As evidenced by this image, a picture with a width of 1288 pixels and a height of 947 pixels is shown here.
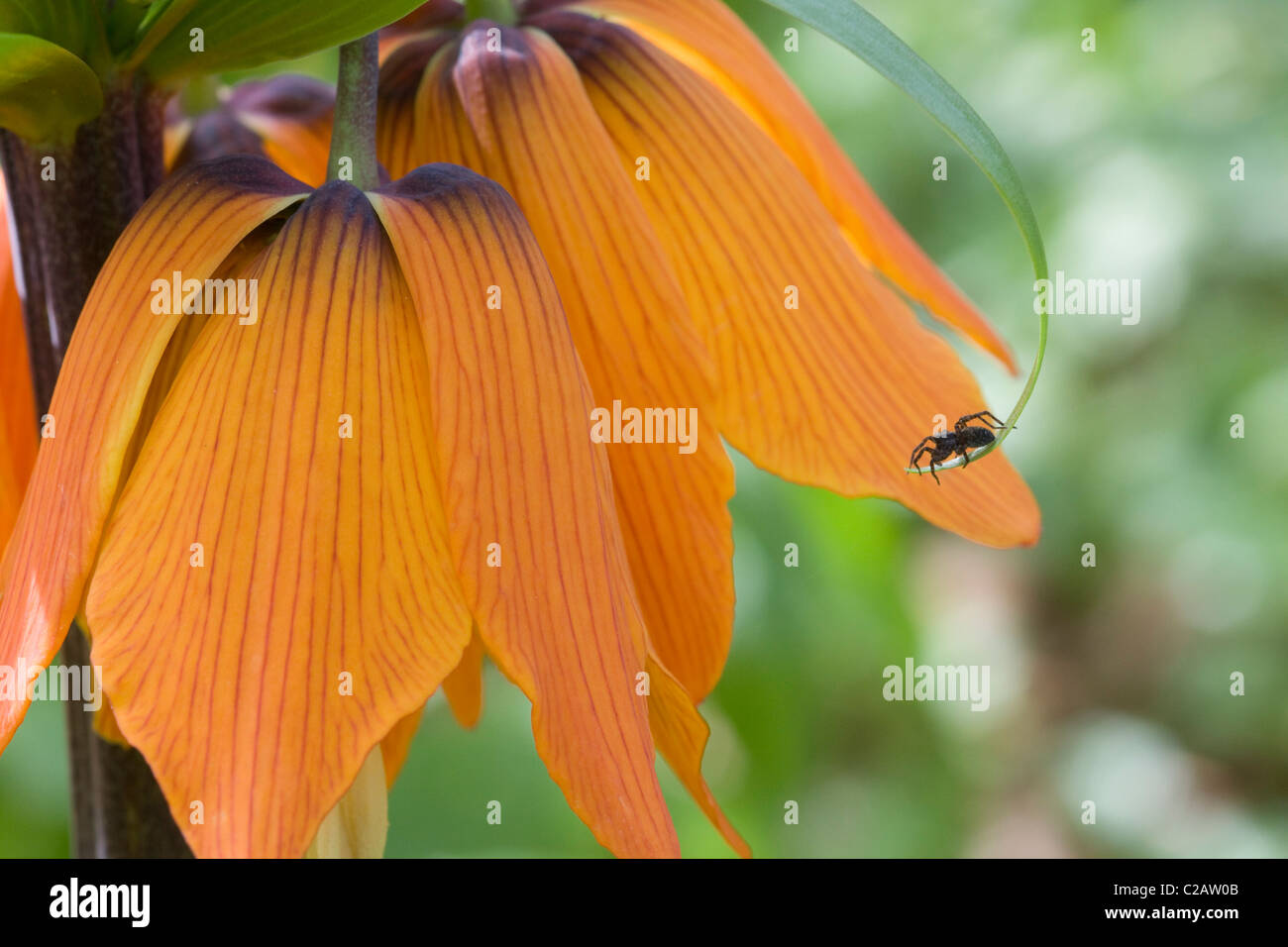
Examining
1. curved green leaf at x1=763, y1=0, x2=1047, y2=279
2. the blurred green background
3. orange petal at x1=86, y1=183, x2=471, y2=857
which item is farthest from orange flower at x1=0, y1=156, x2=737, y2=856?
the blurred green background

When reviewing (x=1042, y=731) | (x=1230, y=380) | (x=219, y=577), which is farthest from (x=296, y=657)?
(x=1042, y=731)

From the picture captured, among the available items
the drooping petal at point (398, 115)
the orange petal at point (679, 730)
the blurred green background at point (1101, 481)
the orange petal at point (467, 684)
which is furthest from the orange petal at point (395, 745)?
the blurred green background at point (1101, 481)

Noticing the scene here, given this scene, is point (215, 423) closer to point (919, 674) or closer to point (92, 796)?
point (92, 796)

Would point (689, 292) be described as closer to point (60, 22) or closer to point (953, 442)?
point (953, 442)

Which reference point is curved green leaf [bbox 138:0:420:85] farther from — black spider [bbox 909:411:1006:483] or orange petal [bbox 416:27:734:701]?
black spider [bbox 909:411:1006:483]

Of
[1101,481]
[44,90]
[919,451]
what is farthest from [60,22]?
[1101,481]

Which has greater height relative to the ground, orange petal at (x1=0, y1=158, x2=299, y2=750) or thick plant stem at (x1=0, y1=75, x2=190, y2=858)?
thick plant stem at (x1=0, y1=75, x2=190, y2=858)

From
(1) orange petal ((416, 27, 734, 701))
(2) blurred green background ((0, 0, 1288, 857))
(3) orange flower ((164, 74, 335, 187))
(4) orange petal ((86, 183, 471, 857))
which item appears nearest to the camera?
(4) orange petal ((86, 183, 471, 857))
